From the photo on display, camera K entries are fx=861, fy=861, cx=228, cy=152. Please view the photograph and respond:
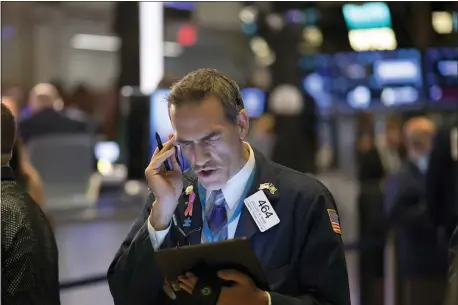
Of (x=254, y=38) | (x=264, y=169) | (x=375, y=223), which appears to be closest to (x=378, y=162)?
(x=375, y=223)

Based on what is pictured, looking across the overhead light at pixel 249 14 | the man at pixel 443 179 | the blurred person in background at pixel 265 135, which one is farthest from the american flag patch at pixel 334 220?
the overhead light at pixel 249 14

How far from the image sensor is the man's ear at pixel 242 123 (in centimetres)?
247

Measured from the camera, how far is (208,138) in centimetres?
240

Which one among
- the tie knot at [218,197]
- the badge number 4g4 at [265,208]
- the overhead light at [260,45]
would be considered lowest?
the badge number 4g4 at [265,208]

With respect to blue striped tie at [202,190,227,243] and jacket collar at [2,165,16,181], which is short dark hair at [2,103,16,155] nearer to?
jacket collar at [2,165,16,181]

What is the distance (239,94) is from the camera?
8.14 feet

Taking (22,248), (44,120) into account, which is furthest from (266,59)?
(22,248)

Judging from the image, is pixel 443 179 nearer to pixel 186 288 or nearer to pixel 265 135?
pixel 265 135

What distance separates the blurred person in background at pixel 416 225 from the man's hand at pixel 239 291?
328cm

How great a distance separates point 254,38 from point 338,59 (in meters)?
1.63

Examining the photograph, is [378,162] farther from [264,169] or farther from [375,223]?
[264,169]

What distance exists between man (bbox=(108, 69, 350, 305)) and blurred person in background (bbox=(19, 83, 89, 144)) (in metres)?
2.97

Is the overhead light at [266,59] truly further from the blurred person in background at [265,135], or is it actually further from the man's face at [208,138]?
the man's face at [208,138]

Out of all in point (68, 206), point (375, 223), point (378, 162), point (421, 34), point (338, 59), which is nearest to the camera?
point (68, 206)
